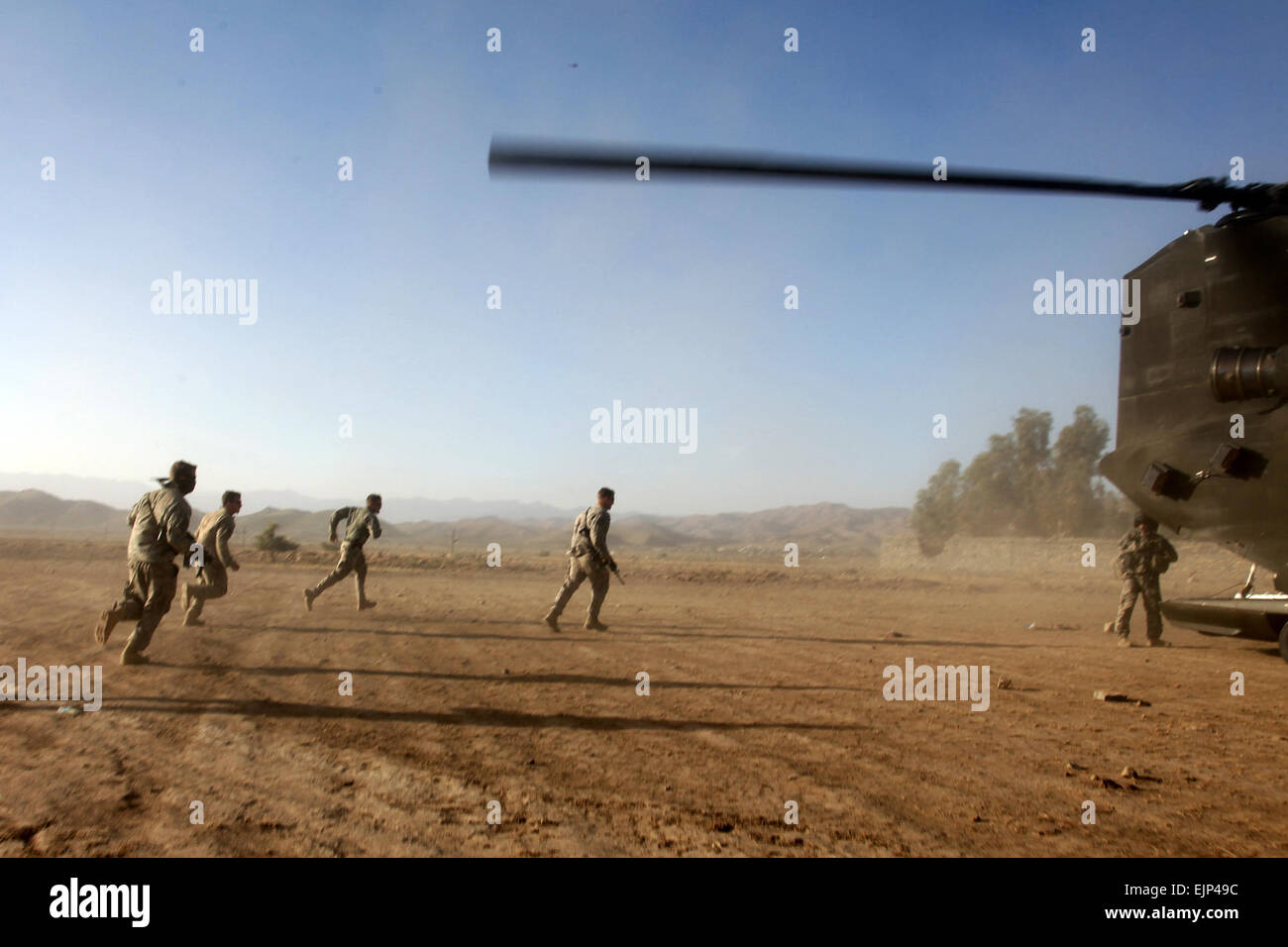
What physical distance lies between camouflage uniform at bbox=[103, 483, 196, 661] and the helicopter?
331 inches

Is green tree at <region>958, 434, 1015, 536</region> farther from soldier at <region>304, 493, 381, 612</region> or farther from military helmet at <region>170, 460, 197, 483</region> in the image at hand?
military helmet at <region>170, 460, 197, 483</region>

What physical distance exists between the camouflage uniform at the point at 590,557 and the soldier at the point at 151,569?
15.6ft

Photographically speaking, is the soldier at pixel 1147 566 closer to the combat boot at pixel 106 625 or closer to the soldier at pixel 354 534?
the soldier at pixel 354 534

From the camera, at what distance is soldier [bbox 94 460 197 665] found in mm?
6852

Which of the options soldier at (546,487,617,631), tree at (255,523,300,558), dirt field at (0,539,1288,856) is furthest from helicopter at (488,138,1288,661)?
tree at (255,523,300,558)

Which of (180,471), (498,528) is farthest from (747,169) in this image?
(498,528)

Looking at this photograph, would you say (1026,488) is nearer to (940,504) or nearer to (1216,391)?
(940,504)

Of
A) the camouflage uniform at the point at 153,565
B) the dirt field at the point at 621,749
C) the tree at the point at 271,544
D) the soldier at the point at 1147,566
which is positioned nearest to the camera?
the dirt field at the point at 621,749

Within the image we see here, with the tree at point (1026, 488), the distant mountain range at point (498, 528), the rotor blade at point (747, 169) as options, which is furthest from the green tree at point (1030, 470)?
the rotor blade at point (747, 169)

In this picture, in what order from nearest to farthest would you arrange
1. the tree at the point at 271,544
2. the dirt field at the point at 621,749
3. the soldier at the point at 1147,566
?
1. the dirt field at the point at 621,749
2. the soldier at the point at 1147,566
3. the tree at the point at 271,544

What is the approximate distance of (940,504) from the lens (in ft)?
205

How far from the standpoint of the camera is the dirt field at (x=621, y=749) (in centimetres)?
330

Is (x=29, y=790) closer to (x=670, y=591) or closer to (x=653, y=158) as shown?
(x=653, y=158)
